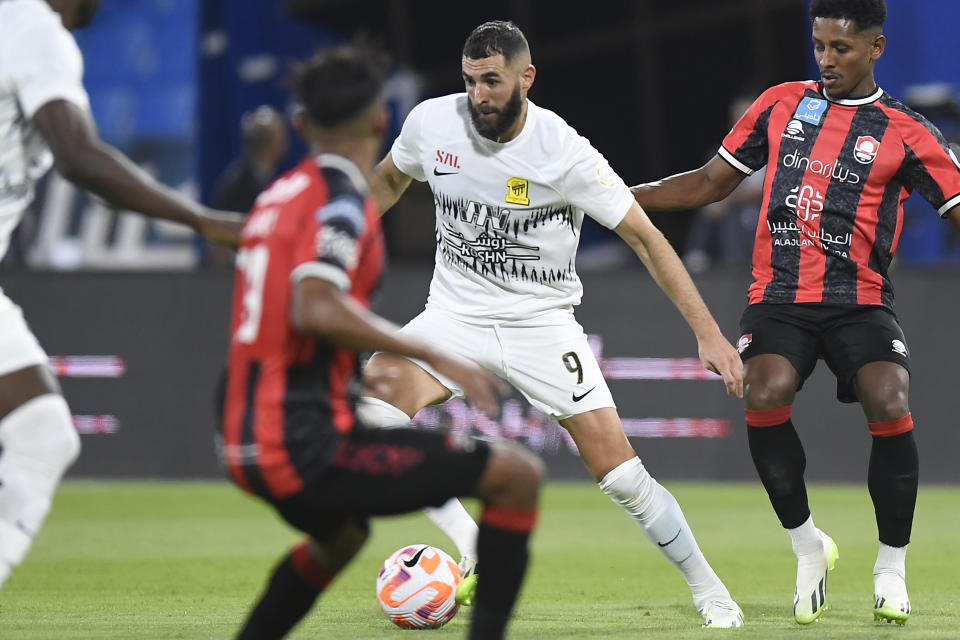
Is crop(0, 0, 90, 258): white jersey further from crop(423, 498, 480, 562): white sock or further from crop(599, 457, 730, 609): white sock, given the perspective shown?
crop(599, 457, 730, 609): white sock

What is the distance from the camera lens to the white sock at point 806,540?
5.88 metres

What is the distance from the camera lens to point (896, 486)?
5.86 meters

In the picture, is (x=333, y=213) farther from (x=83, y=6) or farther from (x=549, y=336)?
(x=549, y=336)

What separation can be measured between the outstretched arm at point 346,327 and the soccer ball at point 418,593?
2044mm

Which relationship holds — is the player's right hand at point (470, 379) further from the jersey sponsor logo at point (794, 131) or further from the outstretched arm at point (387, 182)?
the jersey sponsor logo at point (794, 131)

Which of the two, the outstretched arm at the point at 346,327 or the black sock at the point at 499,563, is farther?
the black sock at the point at 499,563

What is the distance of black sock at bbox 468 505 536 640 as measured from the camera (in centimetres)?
404

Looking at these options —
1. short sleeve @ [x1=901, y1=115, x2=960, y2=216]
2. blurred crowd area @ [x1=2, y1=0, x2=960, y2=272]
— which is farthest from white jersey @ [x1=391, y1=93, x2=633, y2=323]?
blurred crowd area @ [x1=2, y1=0, x2=960, y2=272]

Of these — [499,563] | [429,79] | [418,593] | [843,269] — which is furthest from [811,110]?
[429,79]

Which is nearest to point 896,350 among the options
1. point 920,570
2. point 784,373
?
point 784,373

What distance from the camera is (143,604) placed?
20.4 feet

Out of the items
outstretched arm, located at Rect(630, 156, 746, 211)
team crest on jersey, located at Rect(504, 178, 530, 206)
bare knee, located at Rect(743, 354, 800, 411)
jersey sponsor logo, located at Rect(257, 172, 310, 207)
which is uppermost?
jersey sponsor logo, located at Rect(257, 172, 310, 207)

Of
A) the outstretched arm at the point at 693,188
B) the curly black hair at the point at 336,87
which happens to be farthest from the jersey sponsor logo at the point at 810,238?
the curly black hair at the point at 336,87

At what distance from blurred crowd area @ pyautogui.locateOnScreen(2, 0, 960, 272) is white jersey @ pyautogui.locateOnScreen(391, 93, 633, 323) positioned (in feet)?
26.4
